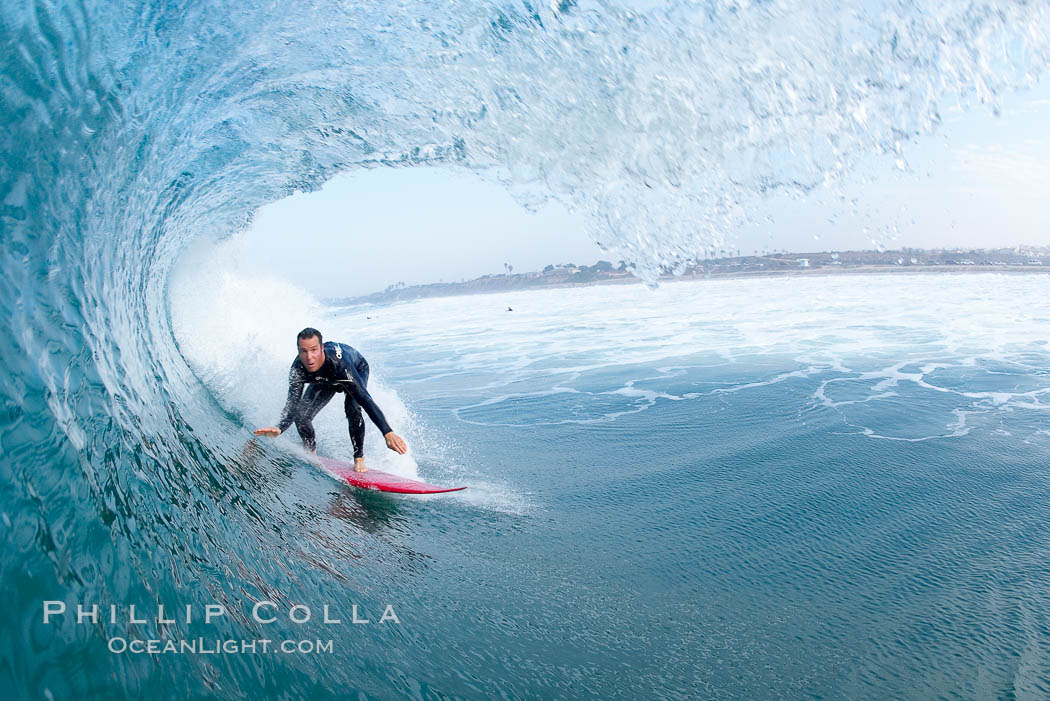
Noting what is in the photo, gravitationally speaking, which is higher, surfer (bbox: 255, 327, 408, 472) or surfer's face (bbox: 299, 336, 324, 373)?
surfer's face (bbox: 299, 336, 324, 373)

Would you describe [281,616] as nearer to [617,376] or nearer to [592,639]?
[592,639]

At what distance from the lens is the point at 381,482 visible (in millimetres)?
6035

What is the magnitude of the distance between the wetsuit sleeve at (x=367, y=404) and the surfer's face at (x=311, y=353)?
0.39 meters

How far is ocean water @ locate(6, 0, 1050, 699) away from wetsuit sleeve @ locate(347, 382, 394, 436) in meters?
0.78

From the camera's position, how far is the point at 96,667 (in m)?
1.98

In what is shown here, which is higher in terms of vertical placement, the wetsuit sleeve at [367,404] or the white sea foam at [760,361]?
the wetsuit sleeve at [367,404]

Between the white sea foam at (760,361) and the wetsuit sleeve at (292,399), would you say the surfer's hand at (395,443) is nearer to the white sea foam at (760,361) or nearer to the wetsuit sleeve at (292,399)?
the wetsuit sleeve at (292,399)

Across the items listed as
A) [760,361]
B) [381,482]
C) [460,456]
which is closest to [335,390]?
[381,482]

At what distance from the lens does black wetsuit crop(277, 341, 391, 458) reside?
234 inches

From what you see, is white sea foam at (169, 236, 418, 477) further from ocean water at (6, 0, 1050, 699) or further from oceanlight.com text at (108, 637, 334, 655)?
oceanlight.com text at (108, 637, 334, 655)

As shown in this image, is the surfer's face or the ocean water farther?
the surfer's face

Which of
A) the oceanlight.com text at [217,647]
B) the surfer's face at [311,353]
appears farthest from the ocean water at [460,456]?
the surfer's face at [311,353]

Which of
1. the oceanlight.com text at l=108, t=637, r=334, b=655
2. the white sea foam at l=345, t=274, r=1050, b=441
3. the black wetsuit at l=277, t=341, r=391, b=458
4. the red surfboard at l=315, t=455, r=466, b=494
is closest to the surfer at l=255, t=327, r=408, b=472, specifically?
the black wetsuit at l=277, t=341, r=391, b=458

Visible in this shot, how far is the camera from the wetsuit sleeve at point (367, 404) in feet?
18.9
